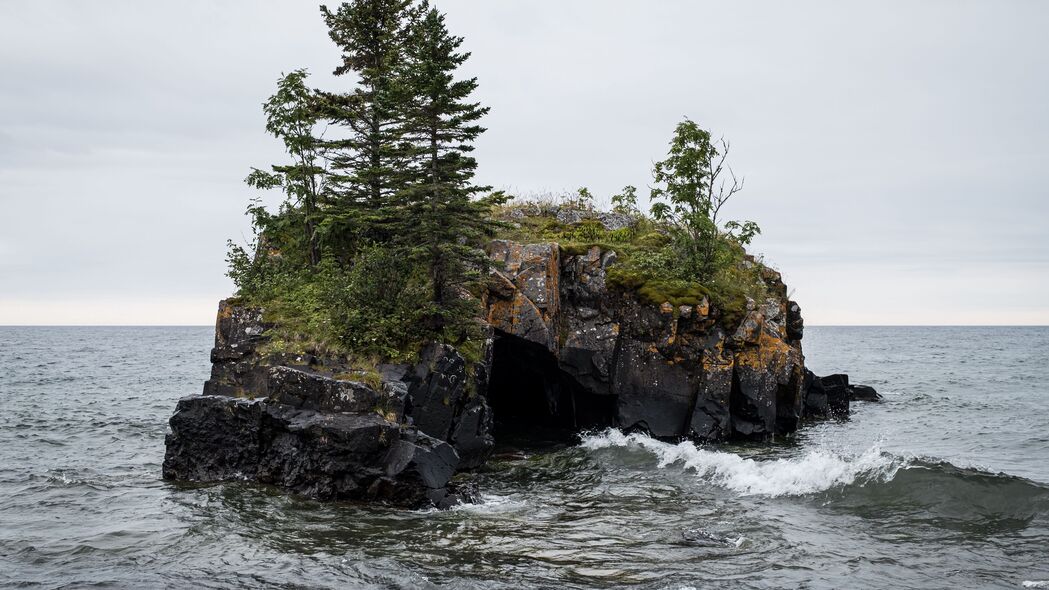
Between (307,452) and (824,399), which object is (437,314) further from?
(824,399)

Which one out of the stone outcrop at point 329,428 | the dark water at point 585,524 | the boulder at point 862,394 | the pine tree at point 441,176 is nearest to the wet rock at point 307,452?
the stone outcrop at point 329,428

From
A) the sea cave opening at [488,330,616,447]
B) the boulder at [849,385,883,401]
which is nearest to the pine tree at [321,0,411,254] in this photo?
the sea cave opening at [488,330,616,447]

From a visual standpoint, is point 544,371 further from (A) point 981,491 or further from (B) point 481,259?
(A) point 981,491

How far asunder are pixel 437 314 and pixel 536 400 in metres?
9.71

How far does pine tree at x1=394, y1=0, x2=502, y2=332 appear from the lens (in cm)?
1958

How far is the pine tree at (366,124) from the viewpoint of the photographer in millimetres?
21875

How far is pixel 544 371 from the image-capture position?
26.2 m

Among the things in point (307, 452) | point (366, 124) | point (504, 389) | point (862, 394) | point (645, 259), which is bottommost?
point (862, 394)

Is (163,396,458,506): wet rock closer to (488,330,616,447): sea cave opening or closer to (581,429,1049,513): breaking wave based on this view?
(581,429,1049,513): breaking wave

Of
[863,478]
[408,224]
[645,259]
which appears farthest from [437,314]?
[863,478]

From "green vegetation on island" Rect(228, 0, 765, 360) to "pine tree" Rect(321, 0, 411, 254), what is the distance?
0.05m

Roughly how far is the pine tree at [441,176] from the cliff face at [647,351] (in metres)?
2.87

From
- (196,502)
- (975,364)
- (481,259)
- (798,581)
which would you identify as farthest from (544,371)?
(975,364)

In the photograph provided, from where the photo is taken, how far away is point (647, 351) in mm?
23406
